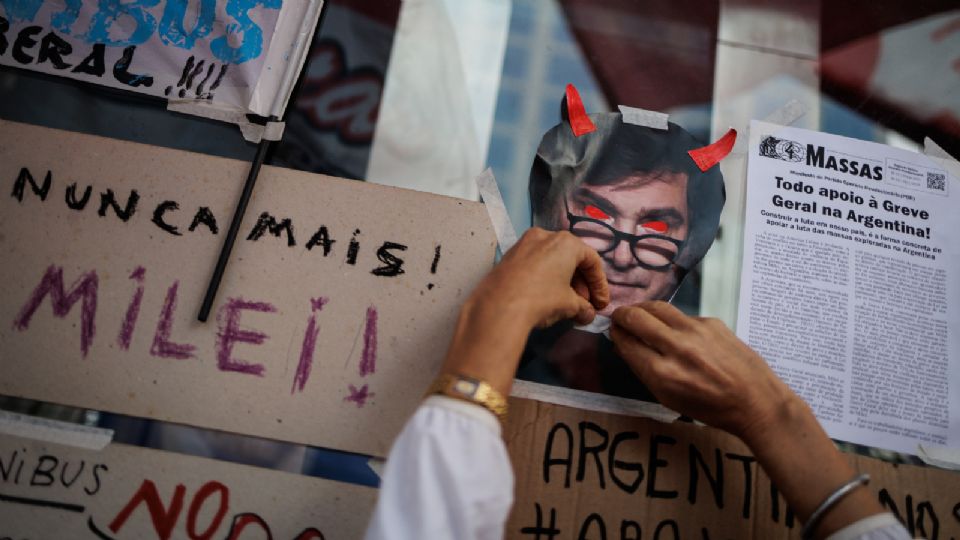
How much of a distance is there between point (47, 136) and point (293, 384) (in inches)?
18.2

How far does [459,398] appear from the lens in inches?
17.9

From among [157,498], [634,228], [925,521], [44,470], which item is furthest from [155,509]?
[925,521]

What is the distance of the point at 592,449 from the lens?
2.15ft

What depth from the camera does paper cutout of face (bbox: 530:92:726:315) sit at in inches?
28.3

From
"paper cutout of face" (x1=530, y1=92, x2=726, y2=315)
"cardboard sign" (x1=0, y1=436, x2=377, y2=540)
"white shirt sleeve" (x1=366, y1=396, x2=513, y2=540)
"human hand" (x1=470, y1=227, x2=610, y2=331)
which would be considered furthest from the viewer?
"paper cutout of face" (x1=530, y1=92, x2=726, y2=315)

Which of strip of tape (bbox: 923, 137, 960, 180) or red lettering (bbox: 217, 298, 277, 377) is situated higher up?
strip of tape (bbox: 923, 137, 960, 180)

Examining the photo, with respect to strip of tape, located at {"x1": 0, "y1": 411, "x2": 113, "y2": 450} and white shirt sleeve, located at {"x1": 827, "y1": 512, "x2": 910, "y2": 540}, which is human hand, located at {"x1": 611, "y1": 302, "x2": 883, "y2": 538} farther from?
strip of tape, located at {"x1": 0, "y1": 411, "x2": 113, "y2": 450}

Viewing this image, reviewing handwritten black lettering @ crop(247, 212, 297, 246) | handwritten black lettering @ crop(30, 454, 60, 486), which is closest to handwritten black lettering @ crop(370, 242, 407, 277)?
handwritten black lettering @ crop(247, 212, 297, 246)

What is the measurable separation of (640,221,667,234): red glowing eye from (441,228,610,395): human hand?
5.9 inches

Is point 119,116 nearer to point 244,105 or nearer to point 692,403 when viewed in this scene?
point 244,105

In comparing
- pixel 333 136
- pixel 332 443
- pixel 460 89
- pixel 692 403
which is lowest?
pixel 332 443

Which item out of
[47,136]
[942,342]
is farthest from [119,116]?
[942,342]

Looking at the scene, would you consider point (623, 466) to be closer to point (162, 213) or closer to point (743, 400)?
point (743, 400)

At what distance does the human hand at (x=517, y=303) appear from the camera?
478 millimetres
